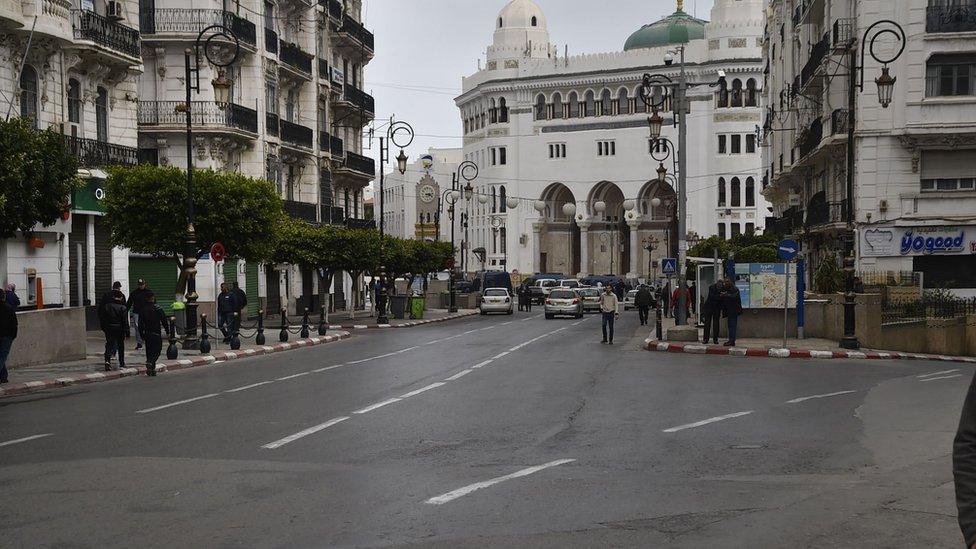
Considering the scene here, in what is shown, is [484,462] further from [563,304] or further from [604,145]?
[604,145]

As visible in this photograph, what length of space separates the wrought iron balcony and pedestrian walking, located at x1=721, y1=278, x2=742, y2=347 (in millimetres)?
22260

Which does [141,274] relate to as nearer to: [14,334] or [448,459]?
[14,334]

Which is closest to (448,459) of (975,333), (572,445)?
(572,445)

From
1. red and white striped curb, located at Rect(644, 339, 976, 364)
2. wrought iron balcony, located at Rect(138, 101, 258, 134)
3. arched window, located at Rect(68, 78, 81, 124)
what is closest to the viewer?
red and white striped curb, located at Rect(644, 339, 976, 364)

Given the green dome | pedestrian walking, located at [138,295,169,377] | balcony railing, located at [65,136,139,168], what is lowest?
pedestrian walking, located at [138,295,169,377]

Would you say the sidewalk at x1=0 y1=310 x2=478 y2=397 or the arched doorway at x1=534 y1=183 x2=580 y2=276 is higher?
the arched doorway at x1=534 y1=183 x2=580 y2=276

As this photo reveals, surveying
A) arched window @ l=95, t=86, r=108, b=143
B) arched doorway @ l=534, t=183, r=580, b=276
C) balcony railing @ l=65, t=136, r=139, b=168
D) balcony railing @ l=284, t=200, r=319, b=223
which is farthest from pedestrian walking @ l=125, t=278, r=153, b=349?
arched doorway @ l=534, t=183, r=580, b=276

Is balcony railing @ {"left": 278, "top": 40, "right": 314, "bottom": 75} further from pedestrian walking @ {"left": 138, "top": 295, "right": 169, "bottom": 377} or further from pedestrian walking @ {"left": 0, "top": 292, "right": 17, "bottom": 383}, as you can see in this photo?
pedestrian walking @ {"left": 0, "top": 292, "right": 17, "bottom": 383}

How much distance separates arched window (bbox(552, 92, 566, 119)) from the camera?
112 metres

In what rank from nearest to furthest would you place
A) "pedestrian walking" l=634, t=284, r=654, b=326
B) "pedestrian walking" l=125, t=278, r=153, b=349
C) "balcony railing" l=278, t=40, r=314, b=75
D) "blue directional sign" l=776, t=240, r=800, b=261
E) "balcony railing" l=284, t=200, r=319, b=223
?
"pedestrian walking" l=125, t=278, r=153, b=349, "blue directional sign" l=776, t=240, r=800, b=261, "pedestrian walking" l=634, t=284, r=654, b=326, "balcony railing" l=278, t=40, r=314, b=75, "balcony railing" l=284, t=200, r=319, b=223

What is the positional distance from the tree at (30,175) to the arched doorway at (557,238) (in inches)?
3485

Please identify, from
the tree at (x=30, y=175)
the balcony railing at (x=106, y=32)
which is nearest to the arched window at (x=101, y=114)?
the balcony railing at (x=106, y=32)

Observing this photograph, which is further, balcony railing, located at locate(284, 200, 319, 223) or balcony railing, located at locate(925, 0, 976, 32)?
balcony railing, located at locate(284, 200, 319, 223)

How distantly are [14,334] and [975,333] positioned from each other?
24197 mm
